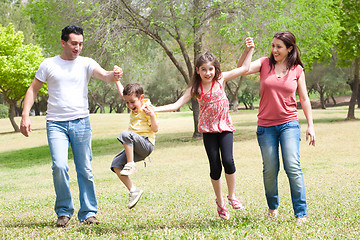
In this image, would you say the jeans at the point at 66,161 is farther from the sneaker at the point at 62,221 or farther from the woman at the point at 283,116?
the woman at the point at 283,116

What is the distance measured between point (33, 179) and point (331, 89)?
53.2 metres

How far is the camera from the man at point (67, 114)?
593 centimetres

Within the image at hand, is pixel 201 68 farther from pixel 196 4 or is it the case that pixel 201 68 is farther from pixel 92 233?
pixel 196 4

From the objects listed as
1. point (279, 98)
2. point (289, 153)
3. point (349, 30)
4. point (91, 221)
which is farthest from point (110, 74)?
point (349, 30)

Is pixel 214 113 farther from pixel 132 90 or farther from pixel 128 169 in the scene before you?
pixel 128 169

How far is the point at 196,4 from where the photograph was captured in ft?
69.2

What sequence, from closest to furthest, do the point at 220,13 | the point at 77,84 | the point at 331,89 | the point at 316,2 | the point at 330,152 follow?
the point at 77,84 → the point at 330,152 → the point at 220,13 → the point at 316,2 → the point at 331,89

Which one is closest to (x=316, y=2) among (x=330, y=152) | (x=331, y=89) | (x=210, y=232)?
Answer: (x=330, y=152)

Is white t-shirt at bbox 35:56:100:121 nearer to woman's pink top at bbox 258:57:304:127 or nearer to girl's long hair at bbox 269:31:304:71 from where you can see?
woman's pink top at bbox 258:57:304:127

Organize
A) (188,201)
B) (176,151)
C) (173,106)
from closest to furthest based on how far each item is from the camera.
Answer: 1. (173,106)
2. (188,201)
3. (176,151)

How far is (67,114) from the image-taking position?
19.6 feet

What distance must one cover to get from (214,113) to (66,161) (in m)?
2.05

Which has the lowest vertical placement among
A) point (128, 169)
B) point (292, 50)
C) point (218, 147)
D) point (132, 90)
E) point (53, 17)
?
point (128, 169)

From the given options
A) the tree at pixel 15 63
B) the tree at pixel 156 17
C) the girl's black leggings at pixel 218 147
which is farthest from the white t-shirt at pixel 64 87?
the tree at pixel 15 63
